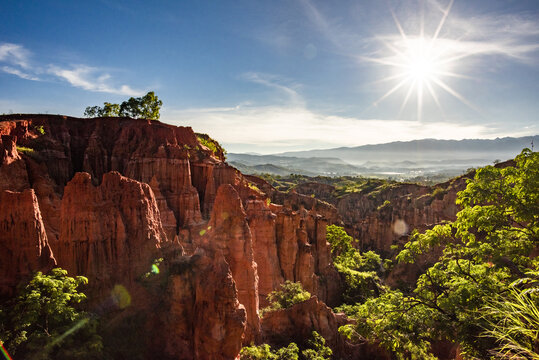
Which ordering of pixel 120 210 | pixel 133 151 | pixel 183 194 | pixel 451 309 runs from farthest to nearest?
pixel 133 151 < pixel 183 194 < pixel 120 210 < pixel 451 309

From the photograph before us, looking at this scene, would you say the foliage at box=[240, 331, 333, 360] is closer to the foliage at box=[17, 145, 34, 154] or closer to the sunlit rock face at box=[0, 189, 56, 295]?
the sunlit rock face at box=[0, 189, 56, 295]

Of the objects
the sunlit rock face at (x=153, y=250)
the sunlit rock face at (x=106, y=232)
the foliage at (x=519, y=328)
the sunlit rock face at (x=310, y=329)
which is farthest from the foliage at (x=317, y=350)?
the sunlit rock face at (x=106, y=232)

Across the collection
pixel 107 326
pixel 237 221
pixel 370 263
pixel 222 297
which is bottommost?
pixel 370 263

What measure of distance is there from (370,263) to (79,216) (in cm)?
4286

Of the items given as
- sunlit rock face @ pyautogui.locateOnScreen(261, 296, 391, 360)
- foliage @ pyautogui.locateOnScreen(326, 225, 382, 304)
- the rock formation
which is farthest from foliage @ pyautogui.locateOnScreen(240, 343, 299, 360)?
foliage @ pyautogui.locateOnScreen(326, 225, 382, 304)

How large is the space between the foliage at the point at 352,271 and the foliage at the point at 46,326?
1064 inches

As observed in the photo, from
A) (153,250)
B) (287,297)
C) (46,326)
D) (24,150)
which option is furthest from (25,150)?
(287,297)

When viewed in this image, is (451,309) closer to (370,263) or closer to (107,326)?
(107,326)

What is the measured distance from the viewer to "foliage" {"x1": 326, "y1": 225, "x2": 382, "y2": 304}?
3312cm

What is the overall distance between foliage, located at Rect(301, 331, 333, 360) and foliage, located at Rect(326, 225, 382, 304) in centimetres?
1658

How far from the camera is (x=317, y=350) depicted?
1620cm

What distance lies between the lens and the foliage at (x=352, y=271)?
1304 inches

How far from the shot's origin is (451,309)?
10094 millimetres

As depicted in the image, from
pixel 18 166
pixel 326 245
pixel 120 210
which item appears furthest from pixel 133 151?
pixel 326 245
